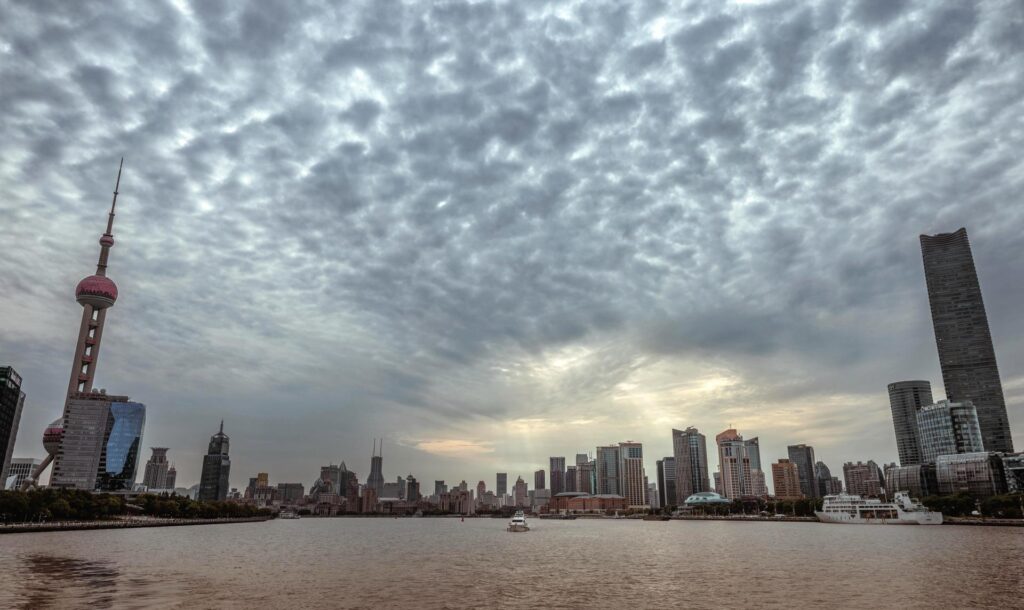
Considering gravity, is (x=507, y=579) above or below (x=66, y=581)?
below

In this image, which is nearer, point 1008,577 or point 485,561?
point 1008,577

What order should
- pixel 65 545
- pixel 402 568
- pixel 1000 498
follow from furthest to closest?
pixel 1000 498, pixel 65 545, pixel 402 568

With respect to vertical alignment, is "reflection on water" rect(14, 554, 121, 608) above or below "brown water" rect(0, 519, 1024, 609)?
above

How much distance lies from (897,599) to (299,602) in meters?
52.0

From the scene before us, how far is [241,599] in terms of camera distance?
166 feet

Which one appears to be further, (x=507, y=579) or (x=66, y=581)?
(x=507, y=579)

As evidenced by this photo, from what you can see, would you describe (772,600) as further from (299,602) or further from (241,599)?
(241,599)

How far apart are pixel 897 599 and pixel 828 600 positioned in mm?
6565

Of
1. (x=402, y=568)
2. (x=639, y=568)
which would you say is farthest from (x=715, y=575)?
(x=402, y=568)

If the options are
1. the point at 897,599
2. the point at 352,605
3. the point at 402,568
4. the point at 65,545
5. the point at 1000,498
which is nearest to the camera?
the point at 352,605

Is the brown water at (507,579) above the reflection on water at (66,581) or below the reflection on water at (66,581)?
below

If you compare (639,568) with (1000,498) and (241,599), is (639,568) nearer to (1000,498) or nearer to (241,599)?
(241,599)

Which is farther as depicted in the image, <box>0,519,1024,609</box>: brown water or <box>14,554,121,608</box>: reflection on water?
<box>0,519,1024,609</box>: brown water

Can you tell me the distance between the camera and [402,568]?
78.2 m
